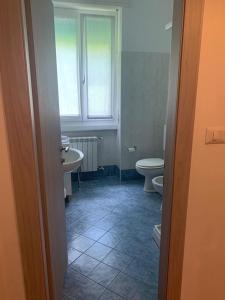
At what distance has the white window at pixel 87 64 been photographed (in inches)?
128

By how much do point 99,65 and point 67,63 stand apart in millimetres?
449

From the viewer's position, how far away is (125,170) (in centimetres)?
363

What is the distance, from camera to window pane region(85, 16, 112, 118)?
3.31 m

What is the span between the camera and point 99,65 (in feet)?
11.3

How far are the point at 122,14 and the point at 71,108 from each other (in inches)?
56.0

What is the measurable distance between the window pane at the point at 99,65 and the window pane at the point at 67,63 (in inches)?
7.1

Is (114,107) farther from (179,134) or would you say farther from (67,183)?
(179,134)

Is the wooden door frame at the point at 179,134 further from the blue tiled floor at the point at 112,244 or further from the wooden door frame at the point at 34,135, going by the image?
the blue tiled floor at the point at 112,244

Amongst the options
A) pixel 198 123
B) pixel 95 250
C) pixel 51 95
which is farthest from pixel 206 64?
pixel 95 250

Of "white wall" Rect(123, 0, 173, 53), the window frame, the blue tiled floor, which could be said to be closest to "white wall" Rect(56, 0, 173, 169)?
"white wall" Rect(123, 0, 173, 53)

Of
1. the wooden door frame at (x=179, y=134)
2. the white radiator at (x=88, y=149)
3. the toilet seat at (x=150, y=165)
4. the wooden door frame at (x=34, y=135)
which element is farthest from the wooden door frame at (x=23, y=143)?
the white radiator at (x=88, y=149)

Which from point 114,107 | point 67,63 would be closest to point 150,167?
point 114,107

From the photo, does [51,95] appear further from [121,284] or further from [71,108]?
[71,108]

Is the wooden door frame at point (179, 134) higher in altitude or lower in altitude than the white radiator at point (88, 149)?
higher
